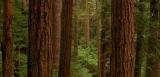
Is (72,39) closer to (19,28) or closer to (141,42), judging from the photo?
→ (19,28)

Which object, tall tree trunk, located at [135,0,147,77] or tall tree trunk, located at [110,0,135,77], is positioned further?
tall tree trunk, located at [135,0,147,77]

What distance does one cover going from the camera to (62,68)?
12766 mm

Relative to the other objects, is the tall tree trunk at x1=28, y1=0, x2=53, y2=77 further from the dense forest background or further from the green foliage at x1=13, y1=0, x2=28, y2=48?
the green foliage at x1=13, y1=0, x2=28, y2=48

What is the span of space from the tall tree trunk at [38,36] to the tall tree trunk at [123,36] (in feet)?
4.79

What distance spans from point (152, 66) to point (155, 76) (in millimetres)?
456

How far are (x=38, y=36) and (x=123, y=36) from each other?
5.88 ft

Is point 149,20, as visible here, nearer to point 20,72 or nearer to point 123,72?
point 20,72

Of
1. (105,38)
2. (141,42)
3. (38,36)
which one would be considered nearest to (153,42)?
(141,42)

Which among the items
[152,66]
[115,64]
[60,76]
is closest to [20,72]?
[60,76]

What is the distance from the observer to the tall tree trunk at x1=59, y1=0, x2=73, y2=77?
40.8 feet

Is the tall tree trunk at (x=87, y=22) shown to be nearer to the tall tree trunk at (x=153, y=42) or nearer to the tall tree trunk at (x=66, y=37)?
the tall tree trunk at (x=153, y=42)

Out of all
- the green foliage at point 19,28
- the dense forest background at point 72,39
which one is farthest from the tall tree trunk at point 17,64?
the green foliage at point 19,28

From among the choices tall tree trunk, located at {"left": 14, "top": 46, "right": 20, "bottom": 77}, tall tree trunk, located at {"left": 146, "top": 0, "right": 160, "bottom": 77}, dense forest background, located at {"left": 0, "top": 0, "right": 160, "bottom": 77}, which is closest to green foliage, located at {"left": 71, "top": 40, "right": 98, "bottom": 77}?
dense forest background, located at {"left": 0, "top": 0, "right": 160, "bottom": 77}

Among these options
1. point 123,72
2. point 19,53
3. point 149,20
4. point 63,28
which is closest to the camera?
point 123,72
